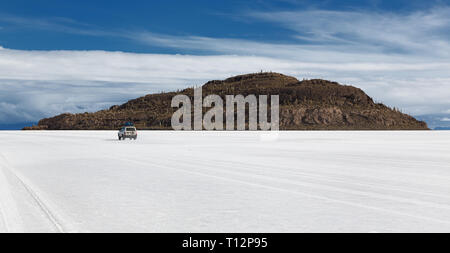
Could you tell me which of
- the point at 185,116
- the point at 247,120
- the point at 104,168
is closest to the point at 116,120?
the point at 185,116

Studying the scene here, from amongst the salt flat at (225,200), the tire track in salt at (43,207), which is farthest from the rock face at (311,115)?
the tire track in salt at (43,207)

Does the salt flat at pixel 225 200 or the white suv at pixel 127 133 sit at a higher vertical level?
the white suv at pixel 127 133

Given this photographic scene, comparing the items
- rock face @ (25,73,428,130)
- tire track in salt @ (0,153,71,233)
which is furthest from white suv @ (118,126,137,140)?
rock face @ (25,73,428,130)

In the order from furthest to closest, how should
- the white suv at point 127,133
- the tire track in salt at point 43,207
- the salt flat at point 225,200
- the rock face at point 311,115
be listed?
the rock face at point 311,115
the white suv at point 127,133
the salt flat at point 225,200
the tire track in salt at point 43,207

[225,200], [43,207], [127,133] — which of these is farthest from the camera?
[127,133]

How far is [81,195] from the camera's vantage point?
10727mm

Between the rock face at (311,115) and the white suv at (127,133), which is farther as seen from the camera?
the rock face at (311,115)

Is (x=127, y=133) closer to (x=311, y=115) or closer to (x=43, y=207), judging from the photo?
(x=43, y=207)

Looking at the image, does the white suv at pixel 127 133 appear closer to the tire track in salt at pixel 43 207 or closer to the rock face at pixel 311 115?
the tire track in salt at pixel 43 207

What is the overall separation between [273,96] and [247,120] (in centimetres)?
2696

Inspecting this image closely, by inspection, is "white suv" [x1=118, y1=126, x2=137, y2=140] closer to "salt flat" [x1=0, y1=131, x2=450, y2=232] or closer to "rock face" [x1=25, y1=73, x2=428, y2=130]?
"salt flat" [x1=0, y1=131, x2=450, y2=232]

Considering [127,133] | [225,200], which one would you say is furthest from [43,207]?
[127,133]

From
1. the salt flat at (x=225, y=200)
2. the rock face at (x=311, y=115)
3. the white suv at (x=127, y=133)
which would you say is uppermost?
the rock face at (x=311, y=115)
